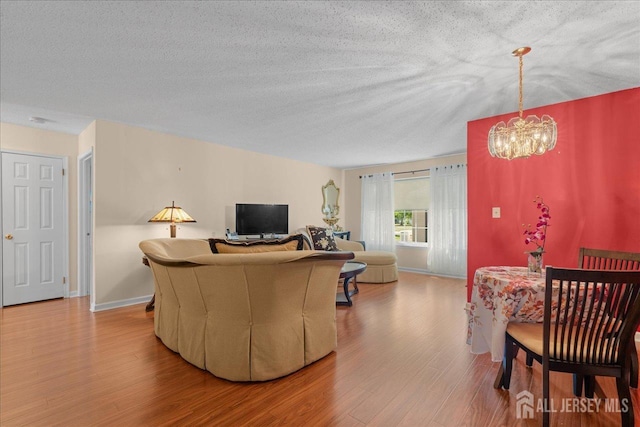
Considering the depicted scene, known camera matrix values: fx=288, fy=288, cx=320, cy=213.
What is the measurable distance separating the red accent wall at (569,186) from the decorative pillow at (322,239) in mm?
2378

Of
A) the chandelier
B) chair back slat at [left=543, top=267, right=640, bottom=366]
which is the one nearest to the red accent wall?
the chandelier

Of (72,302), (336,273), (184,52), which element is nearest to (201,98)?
(184,52)

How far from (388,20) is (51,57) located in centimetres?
255

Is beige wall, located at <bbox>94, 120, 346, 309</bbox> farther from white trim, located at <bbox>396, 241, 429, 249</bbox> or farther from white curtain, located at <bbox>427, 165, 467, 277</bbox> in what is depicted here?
white curtain, located at <bbox>427, 165, 467, 277</bbox>

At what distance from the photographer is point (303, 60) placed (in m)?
2.28

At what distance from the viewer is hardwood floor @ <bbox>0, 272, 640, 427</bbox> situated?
5.57ft

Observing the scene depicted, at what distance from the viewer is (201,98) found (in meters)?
3.01

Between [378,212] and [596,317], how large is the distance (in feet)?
17.0

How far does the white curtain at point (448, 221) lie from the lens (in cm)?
546

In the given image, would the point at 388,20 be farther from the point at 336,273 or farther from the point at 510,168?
the point at 510,168

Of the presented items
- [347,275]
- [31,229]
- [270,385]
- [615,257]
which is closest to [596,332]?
[615,257]

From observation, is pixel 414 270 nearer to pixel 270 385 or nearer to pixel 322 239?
pixel 322 239

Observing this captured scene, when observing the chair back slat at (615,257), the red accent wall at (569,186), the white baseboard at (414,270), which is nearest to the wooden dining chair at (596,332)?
the chair back slat at (615,257)

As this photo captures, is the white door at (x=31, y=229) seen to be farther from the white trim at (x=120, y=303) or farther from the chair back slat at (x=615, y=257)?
the chair back slat at (x=615, y=257)
